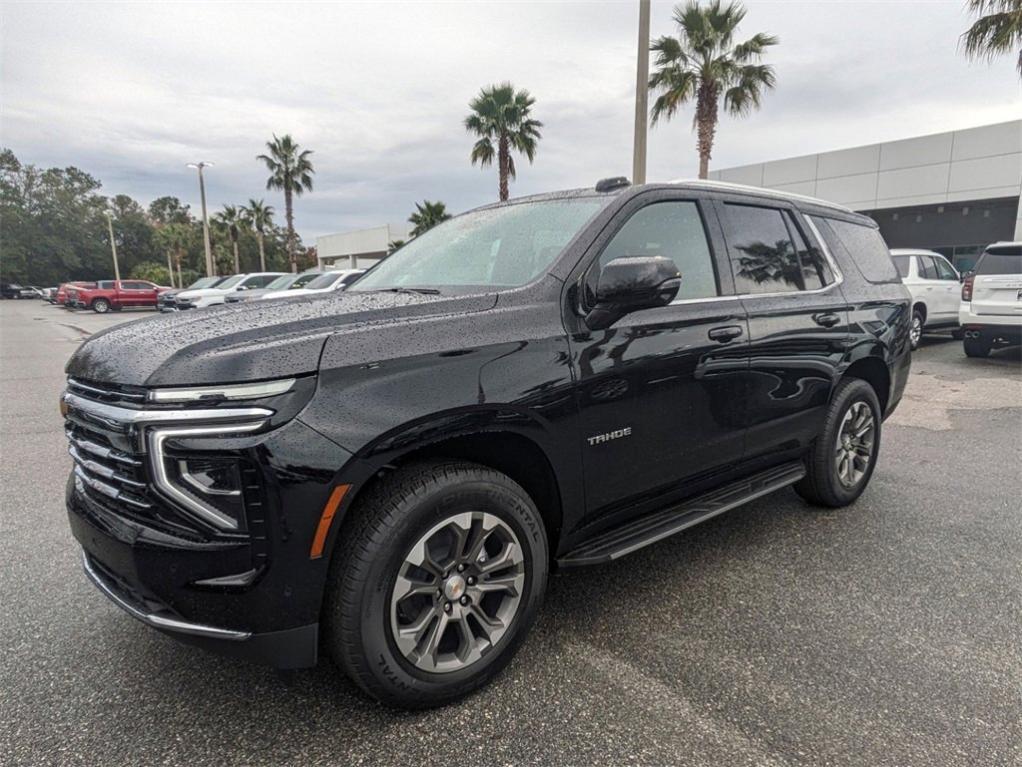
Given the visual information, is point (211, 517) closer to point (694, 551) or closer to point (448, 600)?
point (448, 600)

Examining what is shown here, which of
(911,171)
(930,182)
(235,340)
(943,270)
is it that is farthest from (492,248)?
(911,171)

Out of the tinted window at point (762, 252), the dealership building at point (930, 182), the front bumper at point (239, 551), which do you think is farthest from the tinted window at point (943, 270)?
the front bumper at point (239, 551)

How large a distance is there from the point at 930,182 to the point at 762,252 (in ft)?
68.6

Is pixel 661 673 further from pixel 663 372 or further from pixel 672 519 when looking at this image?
pixel 663 372

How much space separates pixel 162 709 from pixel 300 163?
131 ft

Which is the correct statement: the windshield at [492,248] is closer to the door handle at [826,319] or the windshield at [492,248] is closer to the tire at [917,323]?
the door handle at [826,319]

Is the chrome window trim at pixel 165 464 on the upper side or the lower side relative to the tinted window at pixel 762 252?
lower

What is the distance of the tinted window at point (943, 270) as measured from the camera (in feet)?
37.9

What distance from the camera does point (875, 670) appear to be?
229 cm

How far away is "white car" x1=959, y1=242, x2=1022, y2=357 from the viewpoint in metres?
8.95

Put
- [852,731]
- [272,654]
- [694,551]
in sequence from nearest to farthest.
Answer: [272,654] → [852,731] → [694,551]

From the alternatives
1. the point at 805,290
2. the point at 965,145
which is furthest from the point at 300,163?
the point at 805,290

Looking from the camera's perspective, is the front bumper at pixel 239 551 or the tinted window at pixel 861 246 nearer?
the front bumper at pixel 239 551

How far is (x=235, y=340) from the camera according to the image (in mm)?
1849
